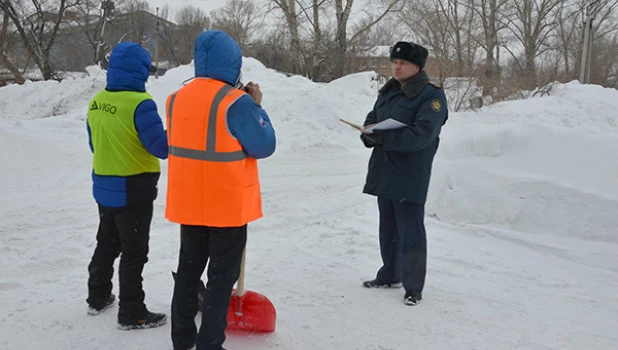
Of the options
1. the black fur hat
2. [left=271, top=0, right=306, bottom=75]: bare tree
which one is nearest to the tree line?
[left=271, top=0, right=306, bottom=75]: bare tree

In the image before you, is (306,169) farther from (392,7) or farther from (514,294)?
(392,7)

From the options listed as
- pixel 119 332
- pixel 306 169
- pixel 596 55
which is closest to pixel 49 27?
pixel 306 169

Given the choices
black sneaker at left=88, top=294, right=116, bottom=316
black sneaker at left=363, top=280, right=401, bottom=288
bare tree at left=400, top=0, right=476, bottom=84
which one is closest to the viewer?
black sneaker at left=88, top=294, right=116, bottom=316

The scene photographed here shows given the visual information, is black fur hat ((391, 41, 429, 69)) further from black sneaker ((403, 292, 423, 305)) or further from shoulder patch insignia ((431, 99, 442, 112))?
black sneaker ((403, 292, 423, 305))

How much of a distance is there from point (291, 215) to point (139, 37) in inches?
1679

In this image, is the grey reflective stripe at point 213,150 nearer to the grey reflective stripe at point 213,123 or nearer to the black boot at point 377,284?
the grey reflective stripe at point 213,123

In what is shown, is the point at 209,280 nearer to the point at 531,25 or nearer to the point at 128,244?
the point at 128,244

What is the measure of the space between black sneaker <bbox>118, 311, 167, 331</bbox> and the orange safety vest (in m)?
0.94

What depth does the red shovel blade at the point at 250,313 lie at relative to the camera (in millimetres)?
2990

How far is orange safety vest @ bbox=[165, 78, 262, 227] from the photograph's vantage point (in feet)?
8.04

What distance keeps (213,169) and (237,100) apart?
0.38 m

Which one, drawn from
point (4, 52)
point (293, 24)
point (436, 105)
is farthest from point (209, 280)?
point (4, 52)

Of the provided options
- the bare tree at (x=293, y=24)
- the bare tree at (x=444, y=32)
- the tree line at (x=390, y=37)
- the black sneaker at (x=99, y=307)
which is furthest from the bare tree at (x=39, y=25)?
the black sneaker at (x=99, y=307)

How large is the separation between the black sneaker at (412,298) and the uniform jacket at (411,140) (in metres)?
0.70
